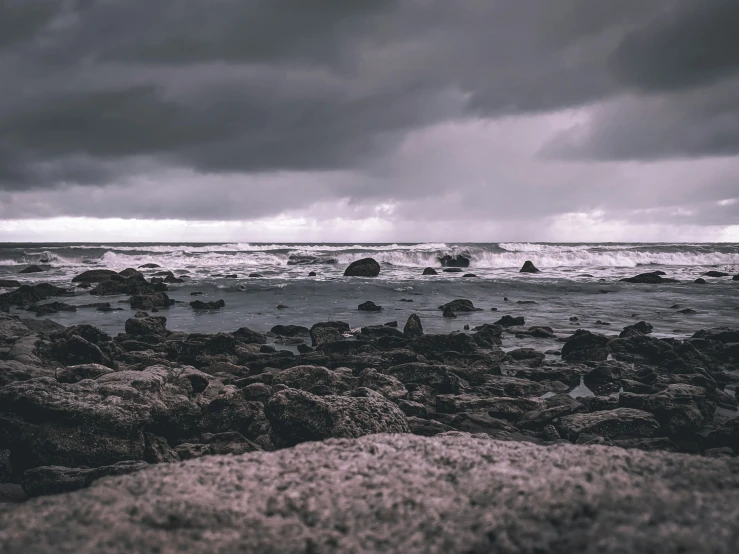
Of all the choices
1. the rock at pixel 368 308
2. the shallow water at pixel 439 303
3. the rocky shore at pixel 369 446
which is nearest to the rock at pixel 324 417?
the rocky shore at pixel 369 446

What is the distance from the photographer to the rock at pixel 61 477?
3805 mm

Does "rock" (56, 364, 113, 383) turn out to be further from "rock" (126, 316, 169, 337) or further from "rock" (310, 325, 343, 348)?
"rock" (126, 316, 169, 337)

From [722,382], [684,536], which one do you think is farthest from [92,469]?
[722,382]

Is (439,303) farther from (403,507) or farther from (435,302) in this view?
(403,507)

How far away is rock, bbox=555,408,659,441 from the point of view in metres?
5.40

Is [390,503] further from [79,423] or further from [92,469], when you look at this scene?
[79,423]

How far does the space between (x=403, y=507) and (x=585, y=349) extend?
938cm

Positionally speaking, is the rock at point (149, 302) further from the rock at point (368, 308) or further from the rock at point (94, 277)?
the rock at point (94, 277)

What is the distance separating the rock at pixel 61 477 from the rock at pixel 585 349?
8124mm

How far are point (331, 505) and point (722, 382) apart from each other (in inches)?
335

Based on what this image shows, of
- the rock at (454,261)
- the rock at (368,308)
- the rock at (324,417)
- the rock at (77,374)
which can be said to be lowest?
the rock at (368,308)

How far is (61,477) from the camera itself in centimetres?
388

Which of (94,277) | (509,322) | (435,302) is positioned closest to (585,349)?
(509,322)

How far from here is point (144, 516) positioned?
5.34 feet
